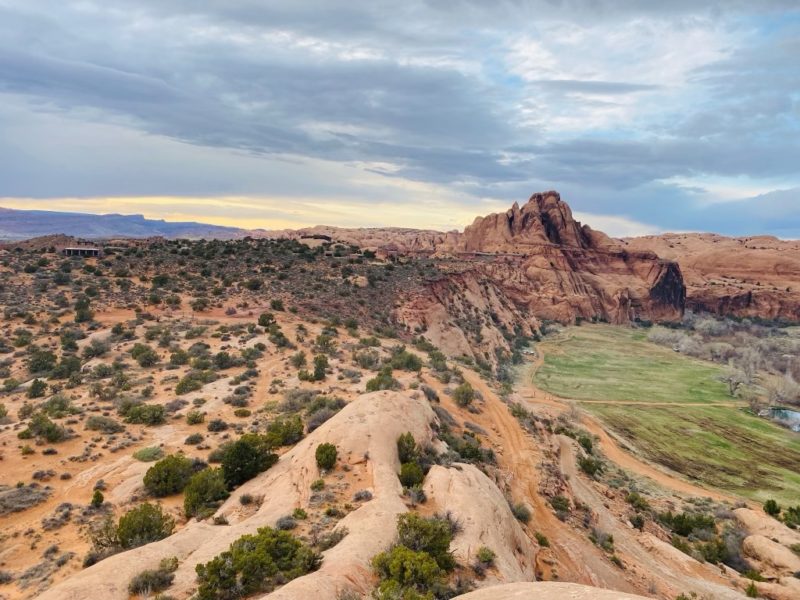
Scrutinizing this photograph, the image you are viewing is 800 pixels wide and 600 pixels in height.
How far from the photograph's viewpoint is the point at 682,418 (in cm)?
4488

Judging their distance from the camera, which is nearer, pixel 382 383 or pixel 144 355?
pixel 382 383

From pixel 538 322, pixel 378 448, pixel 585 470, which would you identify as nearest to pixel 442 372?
pixel 585 470

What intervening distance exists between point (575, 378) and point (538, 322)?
3048cm

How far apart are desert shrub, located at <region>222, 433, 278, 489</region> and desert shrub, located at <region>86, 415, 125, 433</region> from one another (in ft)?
26.4

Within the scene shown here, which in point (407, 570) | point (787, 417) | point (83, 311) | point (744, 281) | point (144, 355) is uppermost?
point (744, 281)

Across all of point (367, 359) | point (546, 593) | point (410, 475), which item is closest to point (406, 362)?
point (367, 359)

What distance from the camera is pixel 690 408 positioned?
47938 mm

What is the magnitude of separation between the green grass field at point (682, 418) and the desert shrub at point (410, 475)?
2691 cm

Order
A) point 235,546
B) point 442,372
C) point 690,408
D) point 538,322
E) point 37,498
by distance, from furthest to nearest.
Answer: point 538,322
point 690,408
point 442,372
point 37,498
point 235,546

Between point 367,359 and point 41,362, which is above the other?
point 367,359

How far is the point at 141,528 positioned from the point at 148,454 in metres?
6.95

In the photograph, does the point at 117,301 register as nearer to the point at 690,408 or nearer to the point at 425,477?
the point at 425,477

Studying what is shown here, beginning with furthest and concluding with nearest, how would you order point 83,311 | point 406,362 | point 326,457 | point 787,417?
point 787,417, point 83,311, point 406,362, point 326,457

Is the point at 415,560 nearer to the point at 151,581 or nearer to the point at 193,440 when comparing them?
the point at 151,581
